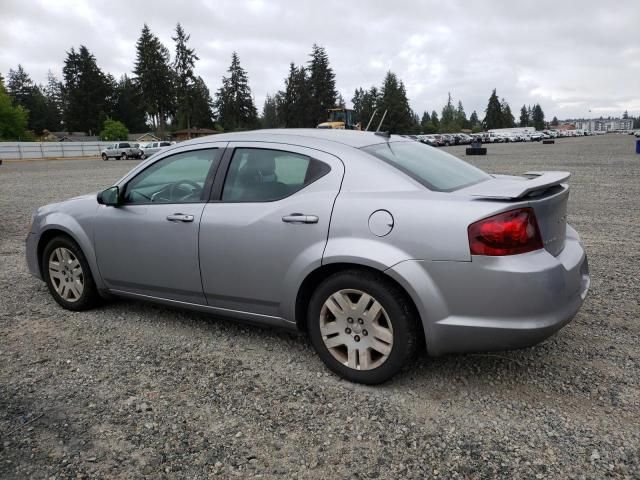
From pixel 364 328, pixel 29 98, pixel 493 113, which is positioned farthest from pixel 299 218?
pixel 493 113

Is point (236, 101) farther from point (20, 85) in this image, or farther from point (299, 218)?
point (299, 218)

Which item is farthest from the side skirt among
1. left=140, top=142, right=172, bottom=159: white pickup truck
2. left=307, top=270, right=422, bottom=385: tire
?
left=140, top=142, right=172, bottom=159: white pickup truck

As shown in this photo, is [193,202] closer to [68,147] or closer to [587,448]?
[587,448]

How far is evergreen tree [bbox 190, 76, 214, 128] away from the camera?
85062 mm

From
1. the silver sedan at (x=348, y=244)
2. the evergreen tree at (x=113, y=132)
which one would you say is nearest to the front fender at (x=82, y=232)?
the silver sedan at (x=348, y=244)

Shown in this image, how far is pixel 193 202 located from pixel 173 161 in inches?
21.4

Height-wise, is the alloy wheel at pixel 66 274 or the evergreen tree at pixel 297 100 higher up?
the evergreen tree at pixel 297 100

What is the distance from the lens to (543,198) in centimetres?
297

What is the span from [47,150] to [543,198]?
2498 inches

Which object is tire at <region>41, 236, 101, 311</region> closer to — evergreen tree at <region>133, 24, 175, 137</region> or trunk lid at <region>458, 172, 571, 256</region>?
trunk lid at <region>458, 172, 571, 256</region>

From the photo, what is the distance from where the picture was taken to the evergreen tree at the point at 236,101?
315 feet

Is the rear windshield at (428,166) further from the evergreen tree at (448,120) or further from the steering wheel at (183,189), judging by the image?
the evergreen tree at (448,120)

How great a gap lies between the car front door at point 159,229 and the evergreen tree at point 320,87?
9255 cm

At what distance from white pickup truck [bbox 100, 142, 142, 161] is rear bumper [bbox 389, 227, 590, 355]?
4657cm
